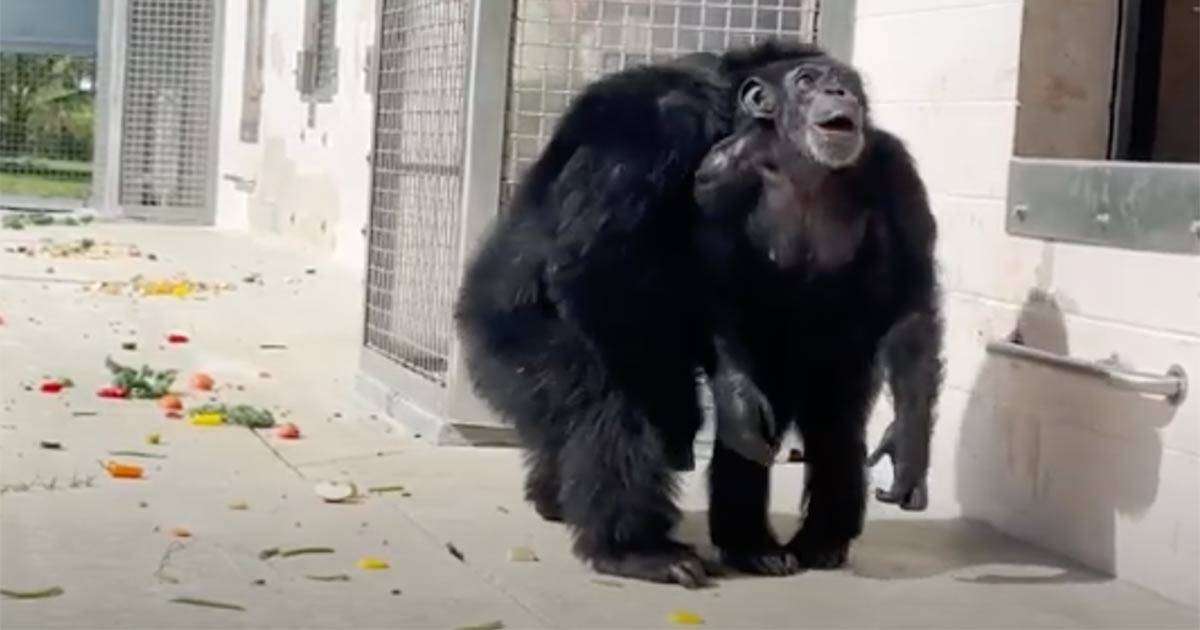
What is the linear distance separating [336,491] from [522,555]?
0.63 meters

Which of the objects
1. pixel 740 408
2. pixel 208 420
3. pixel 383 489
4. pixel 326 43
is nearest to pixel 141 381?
pixel 208 420

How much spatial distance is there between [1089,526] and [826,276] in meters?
0.70

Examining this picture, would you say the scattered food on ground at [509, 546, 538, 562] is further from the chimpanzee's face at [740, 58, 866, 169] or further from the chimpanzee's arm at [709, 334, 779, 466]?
the chimpanzee's face at [740, 58, 866, 169]

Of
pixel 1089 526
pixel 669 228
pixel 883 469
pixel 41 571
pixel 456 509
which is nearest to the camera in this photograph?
pixel 41 571

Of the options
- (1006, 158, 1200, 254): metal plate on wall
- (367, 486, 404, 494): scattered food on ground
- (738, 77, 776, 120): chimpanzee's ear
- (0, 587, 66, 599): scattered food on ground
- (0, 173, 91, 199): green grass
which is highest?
(738, 77, 776, 120): chimpanzee's ear

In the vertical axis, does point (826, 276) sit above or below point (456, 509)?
above

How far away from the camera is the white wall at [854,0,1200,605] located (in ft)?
11.3

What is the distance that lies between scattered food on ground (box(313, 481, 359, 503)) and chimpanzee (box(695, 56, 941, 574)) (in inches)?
30.8

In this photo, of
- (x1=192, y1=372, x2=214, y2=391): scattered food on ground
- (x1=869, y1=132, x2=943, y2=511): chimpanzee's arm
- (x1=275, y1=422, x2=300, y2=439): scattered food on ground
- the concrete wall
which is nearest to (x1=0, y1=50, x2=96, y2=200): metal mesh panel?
the concrete wall

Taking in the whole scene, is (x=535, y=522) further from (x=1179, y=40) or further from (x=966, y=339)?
(x=1179, y=40)

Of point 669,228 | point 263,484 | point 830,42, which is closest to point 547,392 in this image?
point 669,228

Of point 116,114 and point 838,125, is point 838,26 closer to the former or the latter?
point 838,125

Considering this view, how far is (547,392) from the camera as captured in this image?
3.46 meters

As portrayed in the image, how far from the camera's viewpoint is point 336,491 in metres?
3.97
